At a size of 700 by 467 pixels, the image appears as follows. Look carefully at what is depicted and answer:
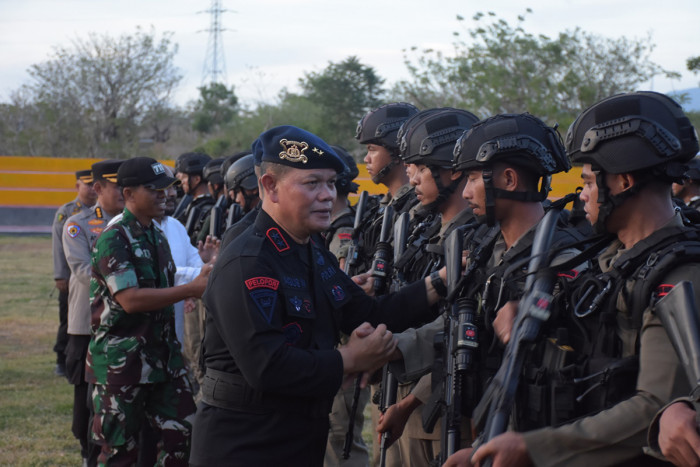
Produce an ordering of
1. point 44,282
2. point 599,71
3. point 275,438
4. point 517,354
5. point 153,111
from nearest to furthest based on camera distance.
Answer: point 517,354 → point 275,438 → point 44,282 → point 599,71 → point 153,111

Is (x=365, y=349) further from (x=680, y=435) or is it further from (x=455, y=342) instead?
(x=680, y=435)

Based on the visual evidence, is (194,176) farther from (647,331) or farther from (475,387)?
(647,331)

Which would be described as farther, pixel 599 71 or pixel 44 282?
pixel 599 71

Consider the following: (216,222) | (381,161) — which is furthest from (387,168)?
(216,222)

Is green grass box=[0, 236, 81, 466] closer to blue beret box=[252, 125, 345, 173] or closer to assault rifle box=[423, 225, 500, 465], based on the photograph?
assault rifle box=[423, 225, 500, 465]

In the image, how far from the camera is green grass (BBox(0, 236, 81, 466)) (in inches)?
297

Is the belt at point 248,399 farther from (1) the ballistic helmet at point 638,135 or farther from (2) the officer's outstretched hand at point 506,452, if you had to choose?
(1) the ballistic helmet at point 638,135

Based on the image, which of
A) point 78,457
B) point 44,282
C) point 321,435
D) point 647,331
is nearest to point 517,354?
point 647,331

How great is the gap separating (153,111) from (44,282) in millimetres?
20421

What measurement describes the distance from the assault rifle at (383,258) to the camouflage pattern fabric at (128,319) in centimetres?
→ 149

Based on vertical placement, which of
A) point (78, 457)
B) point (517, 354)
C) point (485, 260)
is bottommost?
point (78, 457)

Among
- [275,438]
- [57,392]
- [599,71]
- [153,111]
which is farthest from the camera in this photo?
[153,111]

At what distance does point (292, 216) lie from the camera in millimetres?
3596

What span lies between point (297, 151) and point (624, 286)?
1.46m
